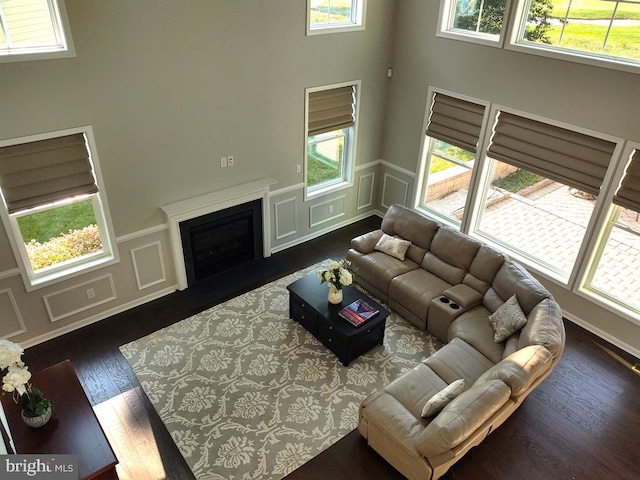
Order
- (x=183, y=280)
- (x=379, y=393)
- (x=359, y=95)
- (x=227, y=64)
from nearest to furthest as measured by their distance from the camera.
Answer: (x=379, y=393), (x=227, y=64), (x=183, y=280), (x=359, y=95)

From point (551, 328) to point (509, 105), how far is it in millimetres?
3017

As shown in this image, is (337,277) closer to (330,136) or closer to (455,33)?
(330,136)

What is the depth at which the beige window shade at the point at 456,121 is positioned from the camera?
6727 millimetres

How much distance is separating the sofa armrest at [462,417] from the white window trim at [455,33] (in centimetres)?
430

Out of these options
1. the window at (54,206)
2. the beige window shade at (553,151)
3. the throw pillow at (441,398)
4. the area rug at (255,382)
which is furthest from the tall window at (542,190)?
the window at (54,206)

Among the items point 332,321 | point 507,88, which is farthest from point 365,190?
point 332,321

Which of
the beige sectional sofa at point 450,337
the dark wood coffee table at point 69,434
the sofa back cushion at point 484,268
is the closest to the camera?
the dark wood coffee table at point 69,434

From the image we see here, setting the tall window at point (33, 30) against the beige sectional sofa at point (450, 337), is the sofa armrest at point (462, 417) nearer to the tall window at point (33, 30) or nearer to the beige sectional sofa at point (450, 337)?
the beige sectional sofa at point (450, 337)

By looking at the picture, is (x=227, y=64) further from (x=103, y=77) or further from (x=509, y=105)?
(x=509, y=105)

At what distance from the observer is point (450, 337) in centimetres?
566

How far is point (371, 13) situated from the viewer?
273 inches

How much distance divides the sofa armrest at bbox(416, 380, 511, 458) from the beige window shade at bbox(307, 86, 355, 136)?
14.4 ft

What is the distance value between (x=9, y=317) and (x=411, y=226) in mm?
5046

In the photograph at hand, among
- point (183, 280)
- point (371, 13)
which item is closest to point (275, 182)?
point (183, 280)
